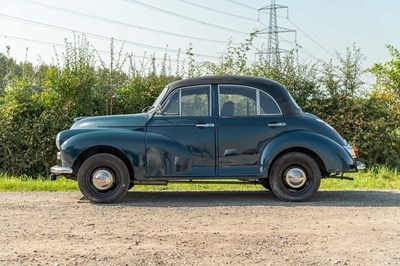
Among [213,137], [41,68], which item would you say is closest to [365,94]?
[213,137]

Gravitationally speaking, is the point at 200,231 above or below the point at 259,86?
below

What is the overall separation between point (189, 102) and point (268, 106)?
4.07 feet

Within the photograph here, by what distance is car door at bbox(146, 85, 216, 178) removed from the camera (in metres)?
8.34

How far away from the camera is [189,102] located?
8562mm

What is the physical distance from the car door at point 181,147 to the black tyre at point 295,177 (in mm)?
981

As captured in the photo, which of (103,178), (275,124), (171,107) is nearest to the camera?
(103,178)

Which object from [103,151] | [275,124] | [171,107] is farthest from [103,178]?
[275,124]

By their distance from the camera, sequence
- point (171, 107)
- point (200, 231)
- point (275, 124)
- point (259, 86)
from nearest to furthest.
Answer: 1. point (200, 231)
2. point (275, 124)
3. point (171, 107)
4. point (259, 86)

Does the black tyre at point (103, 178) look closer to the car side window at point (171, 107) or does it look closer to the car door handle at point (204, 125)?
the car side window at point (171, 107)

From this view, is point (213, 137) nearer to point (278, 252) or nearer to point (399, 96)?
point (278, 252)

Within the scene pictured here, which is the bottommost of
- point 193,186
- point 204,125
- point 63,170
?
point 193,186

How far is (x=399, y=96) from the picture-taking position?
15.7 metres

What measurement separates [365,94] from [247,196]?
6.97 meters

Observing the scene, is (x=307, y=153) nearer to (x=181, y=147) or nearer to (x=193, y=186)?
(x=181, y=147)
